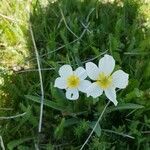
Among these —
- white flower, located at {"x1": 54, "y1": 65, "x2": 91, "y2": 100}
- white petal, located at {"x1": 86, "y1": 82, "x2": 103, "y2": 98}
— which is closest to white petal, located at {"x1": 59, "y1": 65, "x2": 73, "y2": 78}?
white flower, located at {"x1": 54, "y1": 65, "x2": 91, "y2": 100}

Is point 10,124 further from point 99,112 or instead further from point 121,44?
point 121,44

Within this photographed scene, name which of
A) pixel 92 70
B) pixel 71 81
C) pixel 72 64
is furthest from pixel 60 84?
pixel 72 64

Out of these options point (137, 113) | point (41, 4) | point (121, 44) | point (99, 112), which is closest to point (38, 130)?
point (99, 112)

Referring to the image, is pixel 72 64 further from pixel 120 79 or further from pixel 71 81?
pixel 120 79

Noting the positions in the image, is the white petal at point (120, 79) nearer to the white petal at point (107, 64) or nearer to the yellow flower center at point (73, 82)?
the white petal at point (107, 64)

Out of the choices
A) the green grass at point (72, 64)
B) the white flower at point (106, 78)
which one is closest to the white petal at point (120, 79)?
the white flower at point (106, 78)

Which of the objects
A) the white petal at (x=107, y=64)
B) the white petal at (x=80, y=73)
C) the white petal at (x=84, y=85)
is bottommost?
the white petal at (x=84, y=85)

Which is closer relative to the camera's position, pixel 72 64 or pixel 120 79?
pixel 120 79
